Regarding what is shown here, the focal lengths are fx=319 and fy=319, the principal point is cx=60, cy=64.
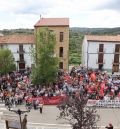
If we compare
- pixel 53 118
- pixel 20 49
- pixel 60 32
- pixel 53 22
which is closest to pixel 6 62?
pixel 20 49

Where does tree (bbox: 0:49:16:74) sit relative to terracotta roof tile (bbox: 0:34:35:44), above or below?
below

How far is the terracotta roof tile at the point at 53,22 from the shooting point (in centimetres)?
4953

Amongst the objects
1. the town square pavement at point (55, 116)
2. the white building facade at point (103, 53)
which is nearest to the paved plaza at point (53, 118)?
the town square pavement at point (55, 116)

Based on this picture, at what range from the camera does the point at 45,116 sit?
2927 centimetres

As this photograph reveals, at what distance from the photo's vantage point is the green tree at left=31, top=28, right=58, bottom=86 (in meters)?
38.5

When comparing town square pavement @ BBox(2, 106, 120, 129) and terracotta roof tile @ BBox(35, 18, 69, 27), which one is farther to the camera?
terracotta roof tile @ BBox(35, 18, 69, 27)

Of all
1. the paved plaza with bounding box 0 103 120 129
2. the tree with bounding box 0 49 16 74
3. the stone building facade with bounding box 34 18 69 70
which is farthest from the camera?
the stone building facade with bounding box 34 18 69 70

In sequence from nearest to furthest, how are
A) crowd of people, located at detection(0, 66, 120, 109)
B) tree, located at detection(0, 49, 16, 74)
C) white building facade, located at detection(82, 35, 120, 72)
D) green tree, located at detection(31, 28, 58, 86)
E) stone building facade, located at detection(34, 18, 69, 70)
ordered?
1. crowd of people, located at detection(0, 66, 120, 109)
2. green tree, located at detection(31, 28, 58, 86)
3. tree, located at detection(0, 49, 16, 74)
4. stone building facade, located at detection(34, 18, 69, 70)
5. white building facade, located at detection(82, 35, 120, 72)

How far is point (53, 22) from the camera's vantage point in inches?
1993

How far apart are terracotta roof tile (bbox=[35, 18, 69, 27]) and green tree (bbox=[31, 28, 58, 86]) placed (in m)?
10.1

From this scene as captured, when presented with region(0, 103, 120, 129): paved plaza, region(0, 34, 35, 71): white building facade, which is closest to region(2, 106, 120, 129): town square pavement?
region(0, 103, 120, 129): paved plaza

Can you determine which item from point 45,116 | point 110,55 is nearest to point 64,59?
point 110,55

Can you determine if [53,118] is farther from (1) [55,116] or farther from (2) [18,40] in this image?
(2) [18,40]

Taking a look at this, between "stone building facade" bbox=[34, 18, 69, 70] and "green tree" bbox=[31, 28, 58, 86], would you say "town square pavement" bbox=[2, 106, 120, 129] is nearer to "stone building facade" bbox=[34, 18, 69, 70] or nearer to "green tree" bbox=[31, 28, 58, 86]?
"green tree" bbox=[31, 28, 58, 86]
